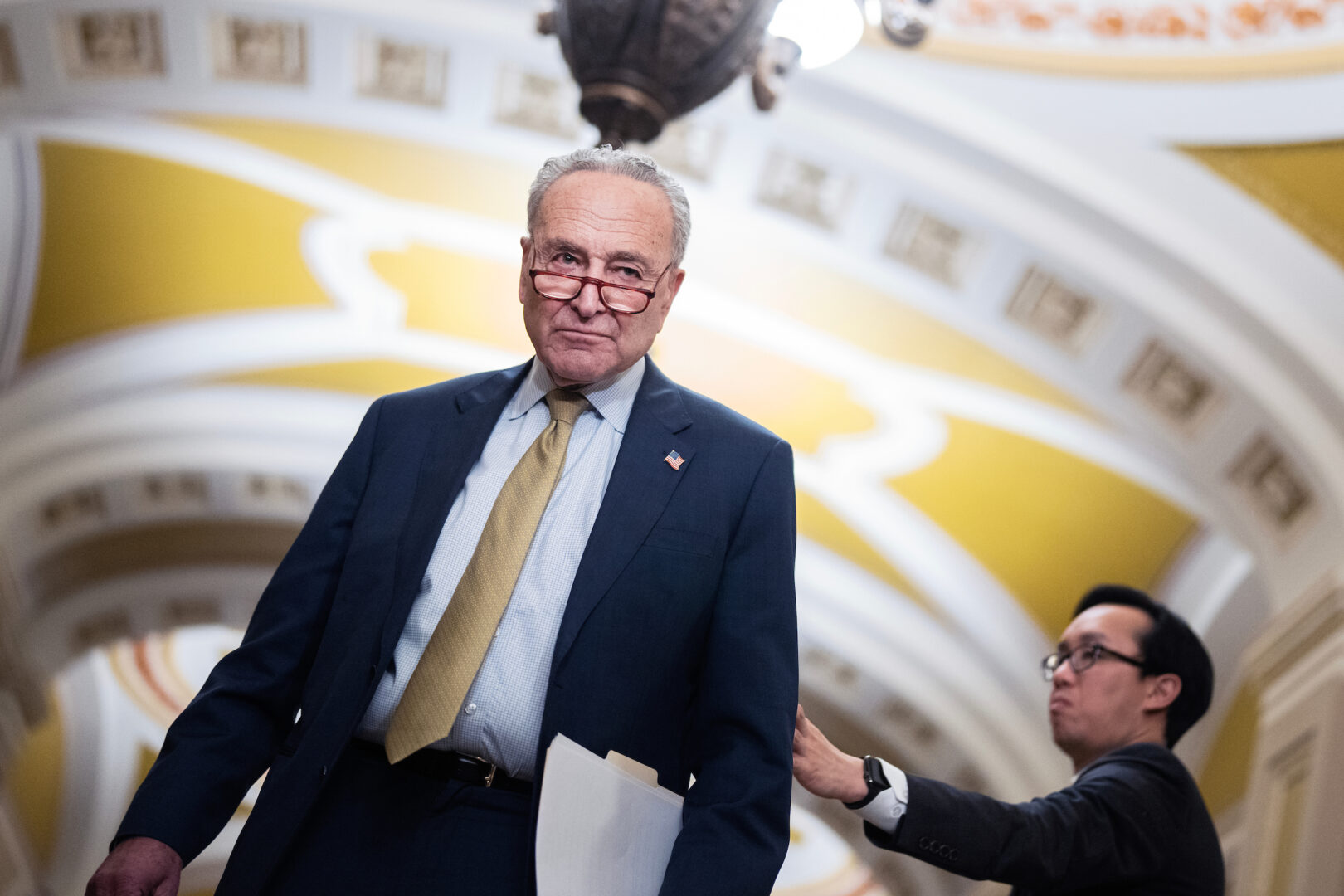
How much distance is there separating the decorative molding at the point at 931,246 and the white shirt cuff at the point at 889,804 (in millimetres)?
5210

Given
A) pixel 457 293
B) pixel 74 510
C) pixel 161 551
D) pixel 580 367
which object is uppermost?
pixel 580 367

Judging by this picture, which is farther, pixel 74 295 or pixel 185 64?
pixel 74 295

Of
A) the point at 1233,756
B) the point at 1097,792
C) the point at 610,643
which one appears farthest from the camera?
the point at 1233,756

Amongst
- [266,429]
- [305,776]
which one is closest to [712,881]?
[305,776]

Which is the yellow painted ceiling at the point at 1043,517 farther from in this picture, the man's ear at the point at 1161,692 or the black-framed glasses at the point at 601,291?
the black-framed glasses at the point at 601,291

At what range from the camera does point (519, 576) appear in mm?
1956

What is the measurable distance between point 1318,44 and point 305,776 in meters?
6.17

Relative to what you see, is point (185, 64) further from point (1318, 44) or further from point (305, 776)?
point (305, 776)

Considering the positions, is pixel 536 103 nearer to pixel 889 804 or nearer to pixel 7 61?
pixel 7 61

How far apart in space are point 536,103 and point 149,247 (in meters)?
2.76

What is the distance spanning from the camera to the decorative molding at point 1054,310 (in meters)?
7.53

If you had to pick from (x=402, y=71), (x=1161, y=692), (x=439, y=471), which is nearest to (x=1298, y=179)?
(x=1161, y=692)

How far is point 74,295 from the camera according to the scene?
8.86m

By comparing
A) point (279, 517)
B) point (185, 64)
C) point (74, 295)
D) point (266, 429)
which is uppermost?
point (185, 64)
